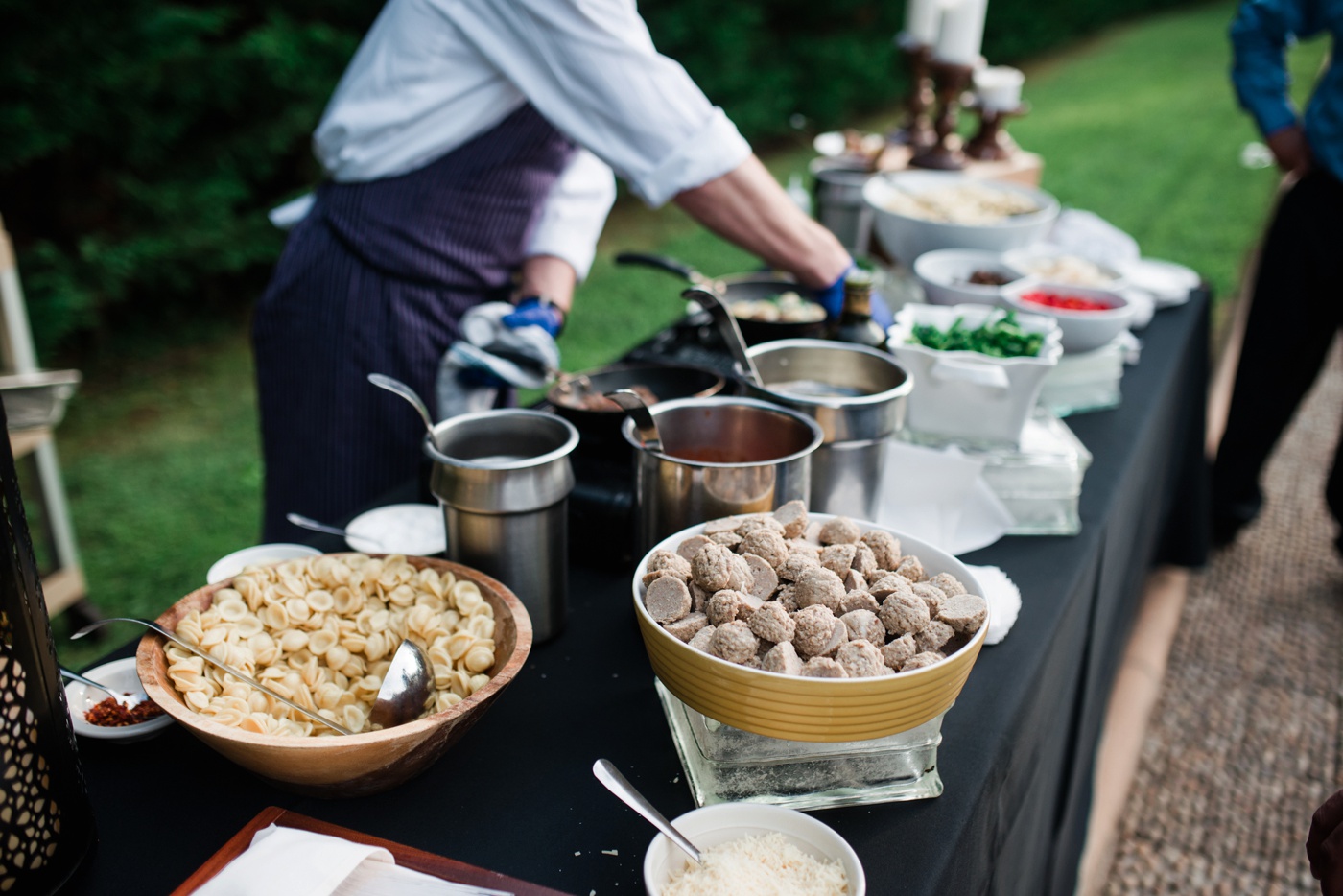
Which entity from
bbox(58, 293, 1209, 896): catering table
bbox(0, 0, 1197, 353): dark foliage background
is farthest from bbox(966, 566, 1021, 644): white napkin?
bbox(0, 0, 1197, 353): dark foliage background

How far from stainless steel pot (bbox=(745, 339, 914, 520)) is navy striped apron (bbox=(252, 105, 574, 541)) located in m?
0.76

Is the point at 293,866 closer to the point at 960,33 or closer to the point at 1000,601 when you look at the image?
the point at 1000,601

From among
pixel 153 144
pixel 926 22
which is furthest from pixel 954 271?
pixel 153 144

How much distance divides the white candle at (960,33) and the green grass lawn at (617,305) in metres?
2.42

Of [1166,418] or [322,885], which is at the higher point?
[322,885]

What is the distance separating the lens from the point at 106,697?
975 millimetres

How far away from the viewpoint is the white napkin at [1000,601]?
1.15 m

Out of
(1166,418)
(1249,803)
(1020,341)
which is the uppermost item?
(1020,341)

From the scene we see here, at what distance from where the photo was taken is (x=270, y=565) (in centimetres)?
104

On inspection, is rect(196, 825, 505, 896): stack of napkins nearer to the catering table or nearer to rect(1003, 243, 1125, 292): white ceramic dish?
the catering table

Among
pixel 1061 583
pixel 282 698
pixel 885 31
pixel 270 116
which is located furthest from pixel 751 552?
pixel 885 31

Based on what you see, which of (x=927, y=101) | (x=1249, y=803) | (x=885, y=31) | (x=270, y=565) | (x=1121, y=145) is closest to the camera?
(x=270, y=565)

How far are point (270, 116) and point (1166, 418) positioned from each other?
418 cm

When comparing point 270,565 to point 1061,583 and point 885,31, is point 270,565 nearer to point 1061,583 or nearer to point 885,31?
point 1061,583
